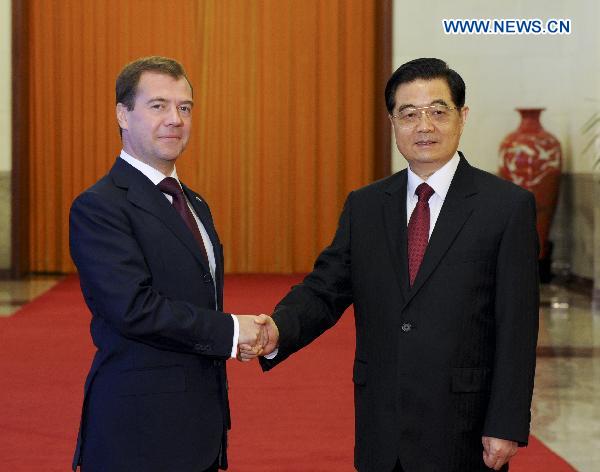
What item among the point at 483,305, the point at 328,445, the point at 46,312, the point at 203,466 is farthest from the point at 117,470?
the point at 46,312

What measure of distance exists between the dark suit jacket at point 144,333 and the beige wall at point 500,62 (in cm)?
671

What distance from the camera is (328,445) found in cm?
417

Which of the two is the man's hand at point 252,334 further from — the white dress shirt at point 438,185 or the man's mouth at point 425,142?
the man's mouth at point 425,142

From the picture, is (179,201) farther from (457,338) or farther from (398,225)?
(457,338)

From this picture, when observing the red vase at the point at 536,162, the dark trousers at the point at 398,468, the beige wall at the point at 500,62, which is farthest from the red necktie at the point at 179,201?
the beige wall at the point at 500,62

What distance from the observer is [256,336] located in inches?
99.0

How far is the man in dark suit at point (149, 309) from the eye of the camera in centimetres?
Result: 229

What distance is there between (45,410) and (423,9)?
5.37m

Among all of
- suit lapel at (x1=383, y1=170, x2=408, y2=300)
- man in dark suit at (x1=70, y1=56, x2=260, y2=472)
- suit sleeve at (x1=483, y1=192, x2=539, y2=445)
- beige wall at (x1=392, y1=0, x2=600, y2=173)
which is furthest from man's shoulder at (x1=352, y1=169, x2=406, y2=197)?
beige wall at (x1=392, y1=0, x2=600, y2=173)

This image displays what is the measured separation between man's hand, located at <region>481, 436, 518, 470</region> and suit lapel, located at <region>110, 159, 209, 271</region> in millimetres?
695

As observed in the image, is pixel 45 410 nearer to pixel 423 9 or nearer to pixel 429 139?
pixel 429 139

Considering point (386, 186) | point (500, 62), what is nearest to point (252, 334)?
point (386, 186)

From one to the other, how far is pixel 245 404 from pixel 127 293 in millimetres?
2615

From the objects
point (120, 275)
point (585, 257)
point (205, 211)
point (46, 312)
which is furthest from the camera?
point (585, 257)
